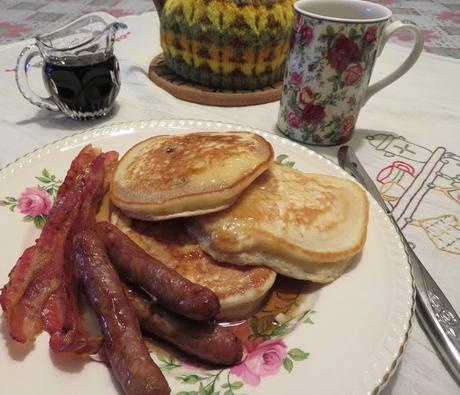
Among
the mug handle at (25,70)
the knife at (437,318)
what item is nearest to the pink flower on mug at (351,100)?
the knife at (437,318)

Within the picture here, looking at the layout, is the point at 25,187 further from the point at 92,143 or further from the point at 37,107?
the point at 37,107

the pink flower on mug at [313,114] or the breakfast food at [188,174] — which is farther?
the pink flower on mug at [313,114]

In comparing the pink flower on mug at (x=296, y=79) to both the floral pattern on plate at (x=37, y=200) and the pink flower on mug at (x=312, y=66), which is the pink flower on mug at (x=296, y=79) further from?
the floral pattern on plate at (x=37, y=200)

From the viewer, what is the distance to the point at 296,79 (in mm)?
1708

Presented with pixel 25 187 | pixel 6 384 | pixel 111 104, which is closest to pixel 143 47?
pixel 111 104

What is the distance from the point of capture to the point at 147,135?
1.58m

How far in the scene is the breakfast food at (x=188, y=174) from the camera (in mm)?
1076

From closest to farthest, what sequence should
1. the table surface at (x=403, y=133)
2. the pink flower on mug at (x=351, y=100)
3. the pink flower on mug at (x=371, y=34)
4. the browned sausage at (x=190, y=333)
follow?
the browned sausage at (x=190, y=333)
the table surface at (x=403, y=133)
the pink flower on mug at (x=371, y=34)
the pink flower on mug at (x=351, y=100)

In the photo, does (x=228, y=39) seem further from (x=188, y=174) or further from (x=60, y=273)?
(x=60, y=273)

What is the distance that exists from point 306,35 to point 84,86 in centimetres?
102

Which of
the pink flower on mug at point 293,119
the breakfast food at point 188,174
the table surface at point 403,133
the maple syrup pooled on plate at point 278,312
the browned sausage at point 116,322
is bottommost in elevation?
the table surface at point 403,133

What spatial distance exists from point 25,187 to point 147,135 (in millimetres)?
483

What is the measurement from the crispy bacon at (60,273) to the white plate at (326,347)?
0.04 meters

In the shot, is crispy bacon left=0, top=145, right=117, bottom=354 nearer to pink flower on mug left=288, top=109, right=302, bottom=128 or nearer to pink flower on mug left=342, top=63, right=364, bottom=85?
pink flower on mug left=288, top=109, right=302, bottom=128
